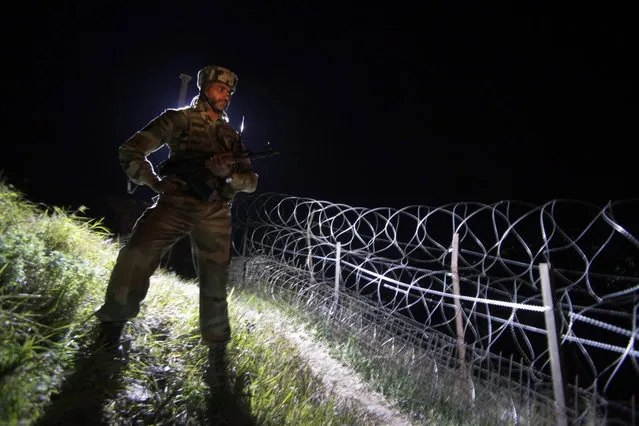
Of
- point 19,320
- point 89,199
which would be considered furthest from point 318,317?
point 89,199

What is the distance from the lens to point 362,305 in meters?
5.33

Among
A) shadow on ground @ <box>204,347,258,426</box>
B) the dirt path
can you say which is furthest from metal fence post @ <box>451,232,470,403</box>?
shadow on ground @ <box>204,347,258,426</box>

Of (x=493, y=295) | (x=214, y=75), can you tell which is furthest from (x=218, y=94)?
(x=493, y=295)

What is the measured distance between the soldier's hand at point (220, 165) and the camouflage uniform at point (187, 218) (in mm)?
49

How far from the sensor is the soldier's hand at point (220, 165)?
2787mm

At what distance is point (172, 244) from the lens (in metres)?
2.76

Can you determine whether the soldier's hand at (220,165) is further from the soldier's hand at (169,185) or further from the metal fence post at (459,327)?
the metal fence post at (459,327)

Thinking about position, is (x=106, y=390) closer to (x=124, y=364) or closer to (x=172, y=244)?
(x=124, y=364)

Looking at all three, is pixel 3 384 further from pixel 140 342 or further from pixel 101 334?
pixel 140 342

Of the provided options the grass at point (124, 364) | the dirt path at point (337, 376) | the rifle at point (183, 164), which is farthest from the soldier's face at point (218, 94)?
the dirt path at point (337, 376)

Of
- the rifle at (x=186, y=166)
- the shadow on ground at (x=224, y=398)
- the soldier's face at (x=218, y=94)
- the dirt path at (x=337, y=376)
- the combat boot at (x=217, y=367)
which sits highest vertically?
the soldier's face at (x=218, y=94)

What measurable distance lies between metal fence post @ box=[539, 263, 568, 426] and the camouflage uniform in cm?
247

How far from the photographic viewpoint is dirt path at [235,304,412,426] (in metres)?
3.56

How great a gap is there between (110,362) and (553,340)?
10.4 ft
